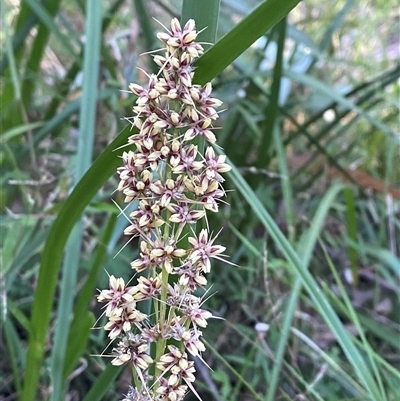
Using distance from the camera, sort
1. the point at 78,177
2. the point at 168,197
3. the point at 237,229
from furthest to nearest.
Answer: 1. the point at 237,229
2. the point at 78,177
3. the point at 168,197

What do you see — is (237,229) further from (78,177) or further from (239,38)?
(239,38)

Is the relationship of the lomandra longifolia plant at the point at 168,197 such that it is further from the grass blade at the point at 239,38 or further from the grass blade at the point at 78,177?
the grass blade at the point at 78,177

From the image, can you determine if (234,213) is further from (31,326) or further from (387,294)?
(31,326)

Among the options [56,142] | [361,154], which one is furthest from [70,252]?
[361,154]

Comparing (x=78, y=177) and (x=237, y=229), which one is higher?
(x=78, y=177)

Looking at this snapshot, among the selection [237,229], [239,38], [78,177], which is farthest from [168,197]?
[237,229]

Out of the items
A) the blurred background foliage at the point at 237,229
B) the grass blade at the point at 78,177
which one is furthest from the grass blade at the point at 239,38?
the grass blade at the point at 78,177

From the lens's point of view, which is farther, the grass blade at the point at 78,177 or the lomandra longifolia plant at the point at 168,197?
the grass blade at the point at 78,177
